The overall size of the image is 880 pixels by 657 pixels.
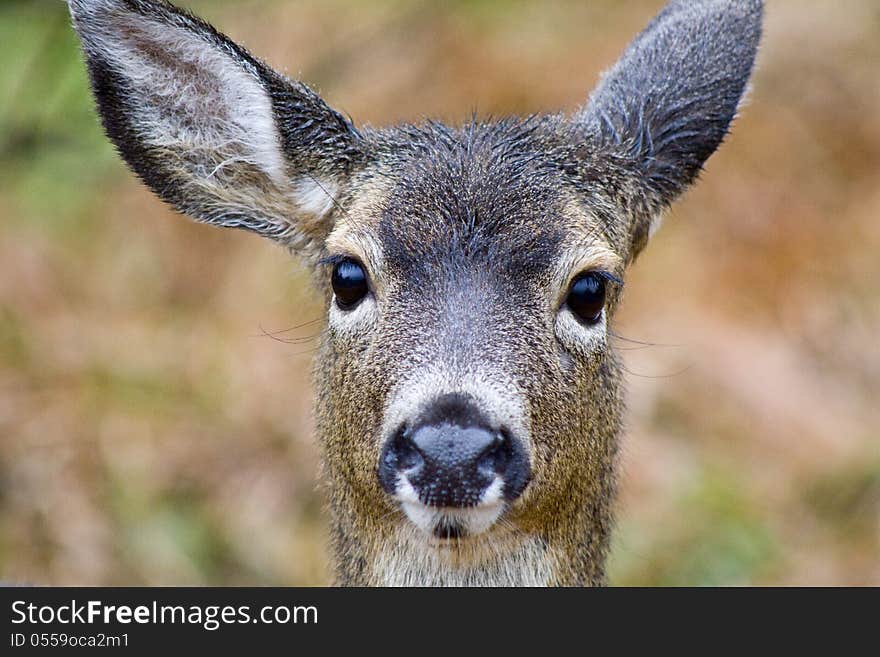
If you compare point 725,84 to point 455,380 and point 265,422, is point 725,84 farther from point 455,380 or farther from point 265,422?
point 265,422

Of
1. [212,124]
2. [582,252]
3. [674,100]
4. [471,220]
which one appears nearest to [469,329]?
[471,220]

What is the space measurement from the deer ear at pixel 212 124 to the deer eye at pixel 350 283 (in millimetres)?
426

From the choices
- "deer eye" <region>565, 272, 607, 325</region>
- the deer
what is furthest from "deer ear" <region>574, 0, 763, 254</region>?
"deer eye" <region>565, 272, 607, 325</region>

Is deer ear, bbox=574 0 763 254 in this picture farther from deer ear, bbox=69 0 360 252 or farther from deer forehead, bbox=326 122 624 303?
deer ear, bbox=69 0 360 252

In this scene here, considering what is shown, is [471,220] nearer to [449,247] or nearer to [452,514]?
[449,247]

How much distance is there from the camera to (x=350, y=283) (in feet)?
17.3

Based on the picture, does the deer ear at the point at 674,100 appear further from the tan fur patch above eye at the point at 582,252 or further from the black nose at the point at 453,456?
the black nose at the point at 453,456

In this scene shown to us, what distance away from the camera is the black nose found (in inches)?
175

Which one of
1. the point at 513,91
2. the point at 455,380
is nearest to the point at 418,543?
the point at 455,380

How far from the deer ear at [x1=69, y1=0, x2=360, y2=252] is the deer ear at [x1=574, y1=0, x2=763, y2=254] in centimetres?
114

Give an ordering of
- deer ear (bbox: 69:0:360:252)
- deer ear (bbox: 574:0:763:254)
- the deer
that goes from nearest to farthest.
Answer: the deer < deer ear (bbox: 69:0:360:252) < deer ear (bbox: 574:0:763:254)

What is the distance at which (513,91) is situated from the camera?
11.7 metres

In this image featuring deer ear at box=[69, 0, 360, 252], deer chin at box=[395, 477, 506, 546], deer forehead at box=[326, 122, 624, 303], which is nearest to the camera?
deer chin at box=[395, 477, 506, 546]

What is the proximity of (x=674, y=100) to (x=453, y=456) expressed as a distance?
227cm
